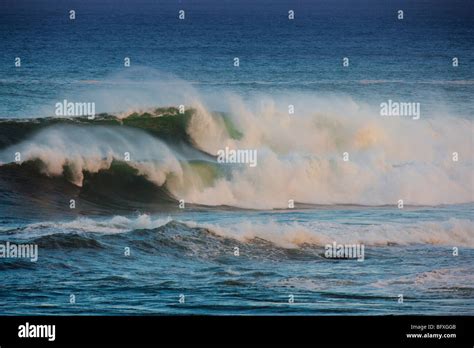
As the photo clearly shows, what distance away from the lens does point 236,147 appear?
55.5ft

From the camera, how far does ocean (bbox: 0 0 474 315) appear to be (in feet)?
53.8

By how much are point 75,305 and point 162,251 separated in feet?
3.45

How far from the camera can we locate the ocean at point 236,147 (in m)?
16.4
